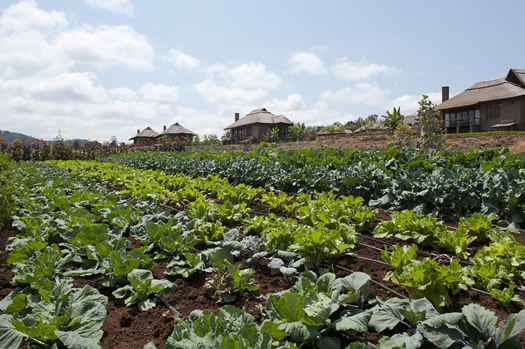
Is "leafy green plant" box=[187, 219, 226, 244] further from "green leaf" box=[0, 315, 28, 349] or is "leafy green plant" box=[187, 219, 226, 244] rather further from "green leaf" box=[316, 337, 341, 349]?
"green leaf" box=[316, 337, 341, 349]

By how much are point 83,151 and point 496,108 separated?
35585 mm

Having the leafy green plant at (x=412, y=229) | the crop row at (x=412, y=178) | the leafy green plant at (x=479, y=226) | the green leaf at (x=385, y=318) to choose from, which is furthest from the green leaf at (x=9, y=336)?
the crop row at (x=412, y=178)

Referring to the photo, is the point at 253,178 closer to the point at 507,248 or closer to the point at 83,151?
the point at 507,248

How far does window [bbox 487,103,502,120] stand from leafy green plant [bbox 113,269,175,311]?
111 ft

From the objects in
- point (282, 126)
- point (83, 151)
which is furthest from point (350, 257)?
point (282, 126)

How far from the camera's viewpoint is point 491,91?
2888 cm

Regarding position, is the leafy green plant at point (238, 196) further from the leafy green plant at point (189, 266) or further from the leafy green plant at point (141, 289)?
the leafy green plant at point (141, 289)

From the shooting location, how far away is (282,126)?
40938 mm

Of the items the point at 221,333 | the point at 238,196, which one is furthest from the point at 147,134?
the point at 221,333

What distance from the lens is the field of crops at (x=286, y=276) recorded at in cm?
179

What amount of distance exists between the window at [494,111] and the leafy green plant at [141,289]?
33806 mm

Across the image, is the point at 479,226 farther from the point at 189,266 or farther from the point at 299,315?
the point at 189,266

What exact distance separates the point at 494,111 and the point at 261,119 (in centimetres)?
2320

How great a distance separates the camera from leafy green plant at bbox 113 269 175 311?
2.40 metres
